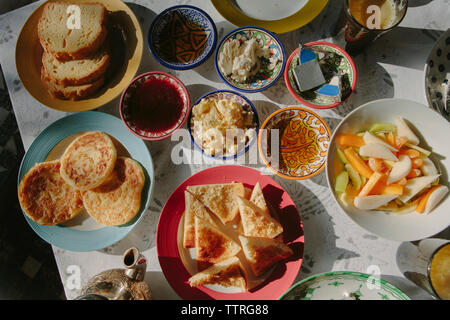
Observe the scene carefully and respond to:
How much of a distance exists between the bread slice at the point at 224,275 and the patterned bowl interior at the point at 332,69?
733 millimetres

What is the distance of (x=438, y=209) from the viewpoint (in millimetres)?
1124

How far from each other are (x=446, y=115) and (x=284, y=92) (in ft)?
2.20

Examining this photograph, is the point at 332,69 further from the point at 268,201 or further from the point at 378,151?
the point at 268,201

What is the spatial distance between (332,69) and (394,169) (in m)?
0.49

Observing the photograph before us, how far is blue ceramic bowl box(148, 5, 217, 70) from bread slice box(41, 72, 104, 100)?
31 centimetres

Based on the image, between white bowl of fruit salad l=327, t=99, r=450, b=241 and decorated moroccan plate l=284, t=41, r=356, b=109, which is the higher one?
decorated moroccan plate l=284, t=41, r=356, b=109

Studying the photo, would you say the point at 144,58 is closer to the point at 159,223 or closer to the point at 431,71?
the point at 159,223

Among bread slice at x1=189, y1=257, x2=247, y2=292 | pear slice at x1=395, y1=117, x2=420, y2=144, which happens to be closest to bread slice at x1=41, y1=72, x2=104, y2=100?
bread slice at x1=189, y1=257, x2=247, y2=292

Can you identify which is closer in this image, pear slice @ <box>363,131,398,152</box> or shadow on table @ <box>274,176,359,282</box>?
pear slice @ <box>363,131,398,152</box>

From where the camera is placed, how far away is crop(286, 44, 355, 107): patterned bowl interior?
4.14ft

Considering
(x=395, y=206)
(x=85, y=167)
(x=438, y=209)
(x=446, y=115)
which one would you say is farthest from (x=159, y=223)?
(x=446, y=115)

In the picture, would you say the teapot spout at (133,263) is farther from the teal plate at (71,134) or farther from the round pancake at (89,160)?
the round pancake at (89,160)

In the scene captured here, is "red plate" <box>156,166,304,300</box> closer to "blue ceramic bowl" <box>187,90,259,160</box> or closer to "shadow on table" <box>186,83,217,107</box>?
"blue ceramic bowl" <box>187,90,259,160</box>
